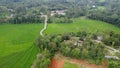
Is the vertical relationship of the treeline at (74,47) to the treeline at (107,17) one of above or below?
below

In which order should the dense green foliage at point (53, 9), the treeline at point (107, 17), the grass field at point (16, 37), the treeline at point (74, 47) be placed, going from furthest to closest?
the treeline at point (107, 17) → the dense green foliage at point (53, 9) → the grass field at point (16, 37) → the treeline at point (74, 47)

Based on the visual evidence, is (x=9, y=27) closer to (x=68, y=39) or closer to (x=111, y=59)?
(x=68, y=39)

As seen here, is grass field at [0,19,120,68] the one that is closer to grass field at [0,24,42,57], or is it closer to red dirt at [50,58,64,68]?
grass field at [0,24,42,57]

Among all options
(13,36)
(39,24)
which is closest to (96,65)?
(13,36)

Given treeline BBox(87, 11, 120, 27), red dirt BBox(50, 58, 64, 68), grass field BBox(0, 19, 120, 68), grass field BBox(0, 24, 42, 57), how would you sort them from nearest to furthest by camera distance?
red dirt BBox(50, 58, 64, 68)
grass field BBox(0, 19, 120, 68)
grass field BBox(0, 24, 42, 57)
treeline BBox(87, 11, 120, 27)

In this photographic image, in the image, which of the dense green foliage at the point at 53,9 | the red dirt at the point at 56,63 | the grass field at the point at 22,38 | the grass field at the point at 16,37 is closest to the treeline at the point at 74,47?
the red dirt at the point at 56,63

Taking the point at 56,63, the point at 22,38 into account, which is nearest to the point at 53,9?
the point at 22,38

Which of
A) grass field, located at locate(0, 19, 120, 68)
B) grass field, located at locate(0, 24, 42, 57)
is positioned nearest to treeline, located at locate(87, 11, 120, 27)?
grass field, located at locate(0, 19, 120, 68)

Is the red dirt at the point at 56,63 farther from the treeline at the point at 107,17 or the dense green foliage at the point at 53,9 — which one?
the treeline at the point at 107,17

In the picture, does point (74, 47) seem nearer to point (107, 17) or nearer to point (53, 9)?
point (107, 17)
